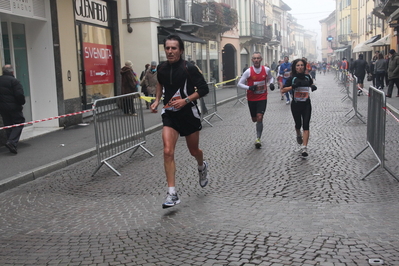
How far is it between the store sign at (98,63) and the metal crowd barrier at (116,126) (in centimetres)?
688

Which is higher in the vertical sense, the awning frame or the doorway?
the awning frame

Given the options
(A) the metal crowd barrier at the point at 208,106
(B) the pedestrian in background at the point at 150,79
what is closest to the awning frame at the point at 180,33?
(B) the pedestrian in background at the point at 150,79

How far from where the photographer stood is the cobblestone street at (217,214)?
4.17m

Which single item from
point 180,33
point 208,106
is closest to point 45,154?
point 208,106

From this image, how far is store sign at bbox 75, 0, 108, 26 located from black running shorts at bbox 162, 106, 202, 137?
34.2 feet

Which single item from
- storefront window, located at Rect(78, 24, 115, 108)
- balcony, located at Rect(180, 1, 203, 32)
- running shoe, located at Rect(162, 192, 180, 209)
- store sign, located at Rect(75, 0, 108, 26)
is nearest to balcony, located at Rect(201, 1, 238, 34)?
balcony, located at Rect(180, 1, 203, 32)

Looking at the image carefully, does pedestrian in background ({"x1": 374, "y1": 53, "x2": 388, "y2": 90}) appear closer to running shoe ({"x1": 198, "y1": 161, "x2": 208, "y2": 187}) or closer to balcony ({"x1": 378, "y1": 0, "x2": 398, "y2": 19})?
balcony ({"x1": 378, "y1": 0, "x2": 398, "y2": 19})

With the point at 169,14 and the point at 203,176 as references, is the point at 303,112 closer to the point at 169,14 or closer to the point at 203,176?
the point at 203,176

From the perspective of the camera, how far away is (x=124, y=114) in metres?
8.81

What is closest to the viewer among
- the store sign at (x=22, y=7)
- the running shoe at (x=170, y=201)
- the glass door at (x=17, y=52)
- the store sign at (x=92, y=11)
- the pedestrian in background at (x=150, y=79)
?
the running shoe at (x=170, y=201)

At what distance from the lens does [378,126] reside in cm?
701

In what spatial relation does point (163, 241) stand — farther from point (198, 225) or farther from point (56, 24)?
point (56, 24)

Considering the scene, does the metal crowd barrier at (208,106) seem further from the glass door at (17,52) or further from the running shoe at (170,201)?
the running shoe at (170,201)

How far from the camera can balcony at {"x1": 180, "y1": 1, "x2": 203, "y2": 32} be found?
26352 millimetres
